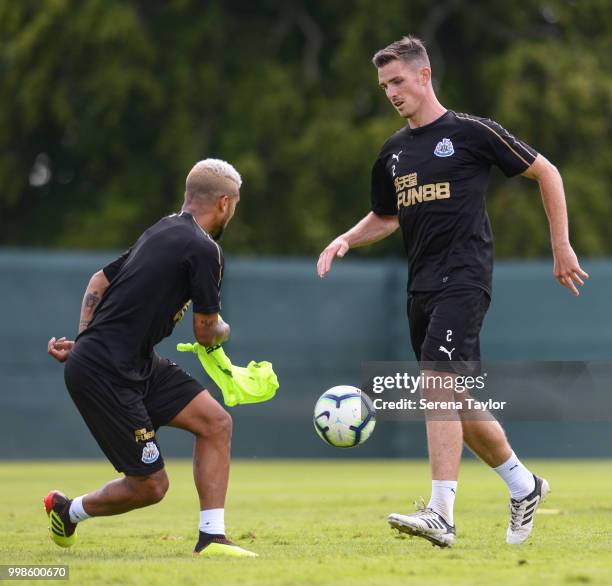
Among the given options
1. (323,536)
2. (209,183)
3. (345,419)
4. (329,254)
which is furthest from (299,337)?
(209,183)

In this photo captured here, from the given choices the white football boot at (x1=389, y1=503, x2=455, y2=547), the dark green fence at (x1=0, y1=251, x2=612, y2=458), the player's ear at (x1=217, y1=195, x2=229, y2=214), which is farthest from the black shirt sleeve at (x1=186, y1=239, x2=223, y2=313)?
the dark green fence at (x1=0, y1=251, x2=612, y2=458)

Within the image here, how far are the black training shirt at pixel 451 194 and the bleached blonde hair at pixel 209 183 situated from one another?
3.50 feet

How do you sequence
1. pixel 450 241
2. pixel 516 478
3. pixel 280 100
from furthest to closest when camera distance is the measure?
pixel 280 100 < pixel 516 478 < pixel 450 241

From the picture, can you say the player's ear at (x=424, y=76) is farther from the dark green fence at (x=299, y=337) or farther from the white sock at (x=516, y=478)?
the dark green fence at (x=299, y=337)

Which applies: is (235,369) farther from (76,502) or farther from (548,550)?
(548,550)

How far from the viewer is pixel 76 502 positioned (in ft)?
22.0

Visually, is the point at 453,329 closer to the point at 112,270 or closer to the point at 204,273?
the point at 204,273

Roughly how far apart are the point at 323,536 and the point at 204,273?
2.03 m

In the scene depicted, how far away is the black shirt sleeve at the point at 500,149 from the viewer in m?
6.98

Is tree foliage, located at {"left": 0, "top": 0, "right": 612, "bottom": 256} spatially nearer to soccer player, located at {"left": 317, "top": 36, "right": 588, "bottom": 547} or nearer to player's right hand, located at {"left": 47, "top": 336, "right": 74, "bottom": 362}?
soccer player, located at {"left": 317, "top": 36, "right": 588, "bottom": 547}

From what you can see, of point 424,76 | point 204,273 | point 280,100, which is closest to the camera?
point 204,273

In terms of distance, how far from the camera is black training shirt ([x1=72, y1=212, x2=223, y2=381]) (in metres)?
6.24

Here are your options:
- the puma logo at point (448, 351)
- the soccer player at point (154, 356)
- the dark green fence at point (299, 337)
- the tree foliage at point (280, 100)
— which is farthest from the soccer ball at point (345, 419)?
the tree foliage at point (280, 100)

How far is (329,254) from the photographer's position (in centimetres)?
712
